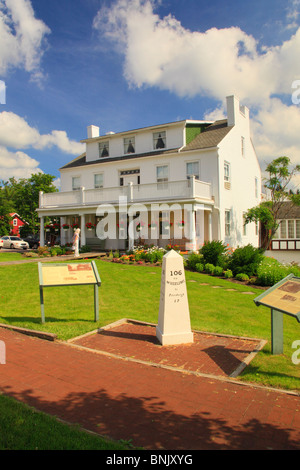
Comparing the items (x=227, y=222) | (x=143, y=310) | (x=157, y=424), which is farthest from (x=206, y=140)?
(x=157, y=424)

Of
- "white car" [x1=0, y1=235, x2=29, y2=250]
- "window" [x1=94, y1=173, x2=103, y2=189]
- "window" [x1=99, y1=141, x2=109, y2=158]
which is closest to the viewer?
"window" [x1=94, y1=173, x2=103, y2=189]

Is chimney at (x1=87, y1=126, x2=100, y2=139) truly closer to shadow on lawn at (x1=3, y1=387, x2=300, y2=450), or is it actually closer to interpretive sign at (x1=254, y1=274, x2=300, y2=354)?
interpretive sign at (x1=254, y1=274, x2=300, y2=354)

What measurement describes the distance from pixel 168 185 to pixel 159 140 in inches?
220

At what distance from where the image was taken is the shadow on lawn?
11.1 ft

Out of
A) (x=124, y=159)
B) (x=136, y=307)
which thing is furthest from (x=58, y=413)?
(x=124, y=159)

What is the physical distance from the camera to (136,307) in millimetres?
9789

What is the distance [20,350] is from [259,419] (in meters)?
4.19

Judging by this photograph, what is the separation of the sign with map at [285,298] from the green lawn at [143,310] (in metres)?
0.94

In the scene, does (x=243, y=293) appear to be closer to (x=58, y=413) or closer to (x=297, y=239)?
(x=58, y=413)

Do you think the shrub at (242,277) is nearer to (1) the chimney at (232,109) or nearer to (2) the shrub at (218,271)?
(2) the shrub at (218,271)

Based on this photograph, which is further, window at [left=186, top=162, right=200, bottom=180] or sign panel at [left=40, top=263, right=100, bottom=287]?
window at [left=186, top=162, right=200, bottom=180]

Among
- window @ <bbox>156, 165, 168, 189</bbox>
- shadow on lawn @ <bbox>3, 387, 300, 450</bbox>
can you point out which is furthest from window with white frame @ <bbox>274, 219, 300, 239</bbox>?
shadow on lawn @ <bbox>3, 387, 300, 450</bbox>

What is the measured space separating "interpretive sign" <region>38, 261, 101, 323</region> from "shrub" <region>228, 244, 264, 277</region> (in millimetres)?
9325

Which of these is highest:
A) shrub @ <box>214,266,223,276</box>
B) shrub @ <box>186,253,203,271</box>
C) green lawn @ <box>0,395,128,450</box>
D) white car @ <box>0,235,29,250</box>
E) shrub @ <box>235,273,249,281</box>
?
white car @ <box>0,235,29,250</box>
